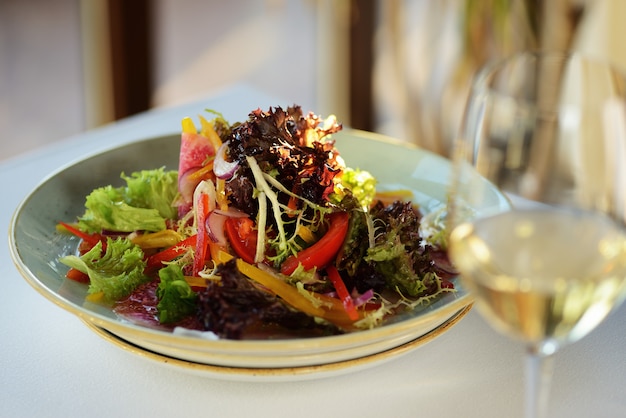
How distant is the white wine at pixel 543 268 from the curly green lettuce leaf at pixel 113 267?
0.60 meters

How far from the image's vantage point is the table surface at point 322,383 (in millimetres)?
1134

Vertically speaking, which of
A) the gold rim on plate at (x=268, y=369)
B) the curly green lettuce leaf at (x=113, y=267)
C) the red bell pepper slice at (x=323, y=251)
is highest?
the red bell pepper slice at (x=323, y=251)

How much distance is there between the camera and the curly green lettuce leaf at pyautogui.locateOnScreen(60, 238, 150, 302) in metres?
1.29

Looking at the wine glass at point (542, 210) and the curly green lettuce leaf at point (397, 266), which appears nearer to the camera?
the wine glass at point (542, 210)

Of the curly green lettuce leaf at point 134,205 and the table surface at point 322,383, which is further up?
the curly green lettuce leaf at point 134,205

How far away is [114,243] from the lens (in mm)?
1395

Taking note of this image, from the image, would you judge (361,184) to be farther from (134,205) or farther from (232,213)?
(134,205)

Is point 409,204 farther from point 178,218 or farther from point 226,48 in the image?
point 226,48

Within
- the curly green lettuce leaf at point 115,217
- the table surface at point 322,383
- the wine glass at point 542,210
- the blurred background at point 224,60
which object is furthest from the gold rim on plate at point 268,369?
the blurred background at point 224,60

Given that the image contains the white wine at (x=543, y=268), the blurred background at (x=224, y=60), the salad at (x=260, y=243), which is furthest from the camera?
the blurred background at (x=224, y=60)

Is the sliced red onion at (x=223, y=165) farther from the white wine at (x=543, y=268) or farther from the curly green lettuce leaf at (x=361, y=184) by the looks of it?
the white wine at (x=543, y=268)

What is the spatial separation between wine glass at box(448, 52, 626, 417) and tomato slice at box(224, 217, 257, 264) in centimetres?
51

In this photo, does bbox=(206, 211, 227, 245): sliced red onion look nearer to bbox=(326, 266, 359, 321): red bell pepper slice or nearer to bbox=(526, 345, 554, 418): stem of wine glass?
bbox=(326, 266, 359, 321): red bell pepper slice

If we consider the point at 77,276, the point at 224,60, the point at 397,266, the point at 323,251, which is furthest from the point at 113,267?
the point at 224,60
